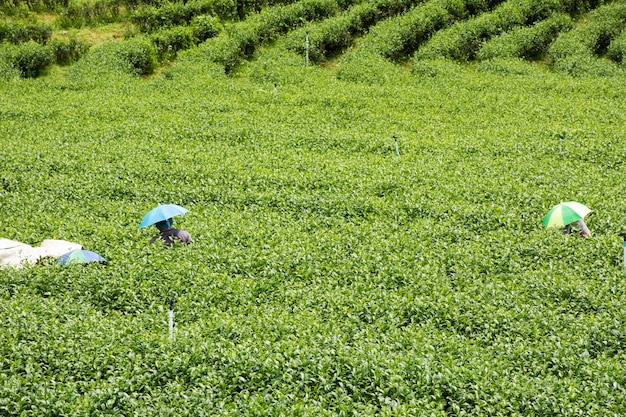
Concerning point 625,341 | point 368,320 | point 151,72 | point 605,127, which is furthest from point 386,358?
point 151,72

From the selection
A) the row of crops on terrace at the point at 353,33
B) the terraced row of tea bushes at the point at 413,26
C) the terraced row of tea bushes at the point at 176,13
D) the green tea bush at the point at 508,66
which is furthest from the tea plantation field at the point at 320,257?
the terraced row of tea bushes at the point at 176,13

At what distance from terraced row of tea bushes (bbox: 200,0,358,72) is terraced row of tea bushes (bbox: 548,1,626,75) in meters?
12.0

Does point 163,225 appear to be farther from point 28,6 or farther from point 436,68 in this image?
point 28,6

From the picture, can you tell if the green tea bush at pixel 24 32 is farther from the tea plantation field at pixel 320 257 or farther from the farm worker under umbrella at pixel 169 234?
the farm worker under umbrella at pixel 169 234

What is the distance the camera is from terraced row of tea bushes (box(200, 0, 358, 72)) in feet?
103

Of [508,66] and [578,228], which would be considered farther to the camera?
[508,66]

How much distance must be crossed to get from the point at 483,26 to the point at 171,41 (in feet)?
53.0

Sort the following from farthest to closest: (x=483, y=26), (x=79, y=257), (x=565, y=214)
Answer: (x=483, y=26), (x=565, y=214), (x=79, y=257)

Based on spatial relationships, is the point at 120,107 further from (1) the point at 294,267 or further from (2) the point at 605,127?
(2) the point at 605,127

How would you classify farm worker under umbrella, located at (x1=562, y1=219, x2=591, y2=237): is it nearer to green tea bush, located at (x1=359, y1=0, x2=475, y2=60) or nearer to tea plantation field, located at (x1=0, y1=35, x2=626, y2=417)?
tea plantation field, located at (x1=0, y1=35, x2=626, y2=417)

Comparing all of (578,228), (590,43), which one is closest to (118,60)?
(590,43)

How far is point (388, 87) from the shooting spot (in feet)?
89.8

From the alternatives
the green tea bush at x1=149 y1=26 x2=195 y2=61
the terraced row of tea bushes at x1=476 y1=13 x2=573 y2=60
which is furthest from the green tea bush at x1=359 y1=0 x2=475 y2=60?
the green tea bush at x1=149 y1=26 x2=195 y2=61

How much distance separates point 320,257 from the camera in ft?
42.6
